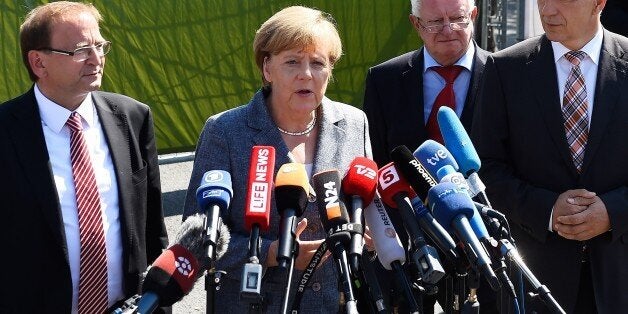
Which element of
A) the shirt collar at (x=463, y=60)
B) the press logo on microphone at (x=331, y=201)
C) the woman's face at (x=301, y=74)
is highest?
the woman's face at (x=301, y=74)

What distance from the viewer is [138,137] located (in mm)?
4406

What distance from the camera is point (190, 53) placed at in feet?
32.4

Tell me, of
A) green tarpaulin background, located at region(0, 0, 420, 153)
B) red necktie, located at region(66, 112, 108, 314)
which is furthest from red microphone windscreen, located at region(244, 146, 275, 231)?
green tarpaulin background, located at region(0, 0, 420, 153)

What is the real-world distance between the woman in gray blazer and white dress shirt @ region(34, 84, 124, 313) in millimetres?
567

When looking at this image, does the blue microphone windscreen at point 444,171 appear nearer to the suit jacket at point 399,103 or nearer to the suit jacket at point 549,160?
the suit jacket at point 549,160

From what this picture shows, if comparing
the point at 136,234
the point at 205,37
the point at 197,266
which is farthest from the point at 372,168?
the point at 205,37

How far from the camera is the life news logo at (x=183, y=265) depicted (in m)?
2.92

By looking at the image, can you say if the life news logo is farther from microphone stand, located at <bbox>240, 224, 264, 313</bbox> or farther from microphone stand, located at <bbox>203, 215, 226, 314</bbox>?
microphone stand, located at <bbox>240, 224, 264, 313</bbox>

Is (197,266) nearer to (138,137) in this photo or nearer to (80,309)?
(80,309)

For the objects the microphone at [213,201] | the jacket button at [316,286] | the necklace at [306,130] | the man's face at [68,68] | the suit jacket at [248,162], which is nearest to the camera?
the microphone at [213,201]

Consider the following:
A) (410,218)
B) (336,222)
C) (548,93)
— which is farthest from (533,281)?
(548,93)

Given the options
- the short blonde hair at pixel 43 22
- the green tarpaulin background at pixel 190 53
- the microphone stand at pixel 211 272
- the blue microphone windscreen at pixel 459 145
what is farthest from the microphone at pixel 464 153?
the green tarpaulin background at pixel 190 53

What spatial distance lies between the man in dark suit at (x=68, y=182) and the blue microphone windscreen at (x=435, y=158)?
1416 millimetres

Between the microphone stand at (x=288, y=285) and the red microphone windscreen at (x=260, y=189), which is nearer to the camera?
the microphone stand at (x=288, y=285)
